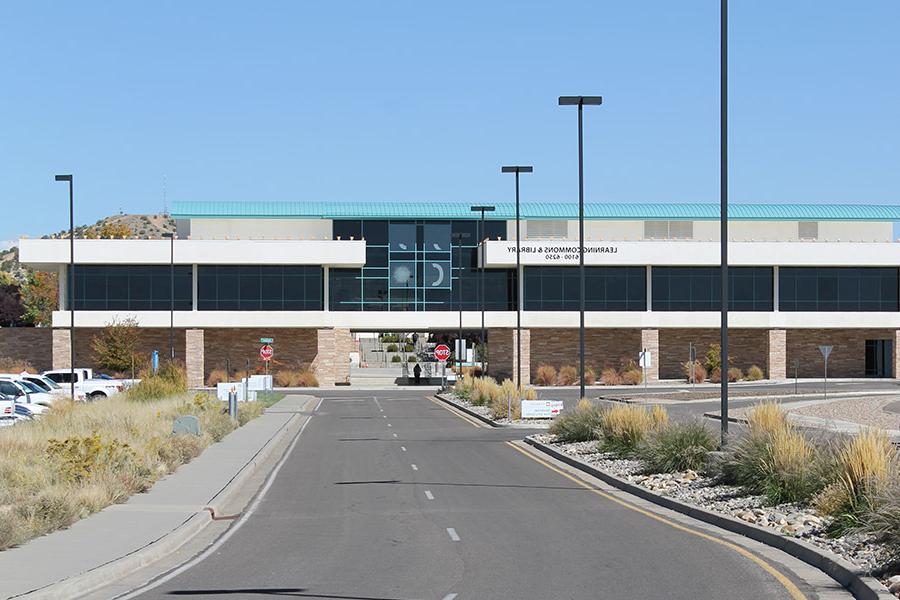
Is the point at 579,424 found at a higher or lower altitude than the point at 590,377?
higher

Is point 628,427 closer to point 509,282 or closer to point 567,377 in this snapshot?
point 567,377

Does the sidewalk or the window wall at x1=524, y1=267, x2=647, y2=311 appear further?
the window wall at x1=524, y1=267, x2=647, y2=311

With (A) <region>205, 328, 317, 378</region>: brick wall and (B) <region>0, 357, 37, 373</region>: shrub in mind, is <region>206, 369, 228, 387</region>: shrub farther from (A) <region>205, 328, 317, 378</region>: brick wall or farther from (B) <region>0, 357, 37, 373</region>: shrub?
(B) <region>0, 357, 37, 373</region>: shrub

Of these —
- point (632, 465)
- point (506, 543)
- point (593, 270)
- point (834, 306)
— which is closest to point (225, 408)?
point (632, 465)

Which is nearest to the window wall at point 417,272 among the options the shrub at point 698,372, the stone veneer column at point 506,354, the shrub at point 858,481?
the stone veneer column at point 506,354

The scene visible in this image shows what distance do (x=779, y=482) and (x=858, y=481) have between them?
2.86 metres

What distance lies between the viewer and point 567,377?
79.2 metres

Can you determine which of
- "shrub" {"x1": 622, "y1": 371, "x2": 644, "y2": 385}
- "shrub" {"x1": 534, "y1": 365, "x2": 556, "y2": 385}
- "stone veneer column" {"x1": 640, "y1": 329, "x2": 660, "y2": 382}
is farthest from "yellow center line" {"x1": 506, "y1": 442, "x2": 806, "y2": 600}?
"stone veneer column" {"x1": 640, "y1": 329, "x2": 660, "y2": 382}

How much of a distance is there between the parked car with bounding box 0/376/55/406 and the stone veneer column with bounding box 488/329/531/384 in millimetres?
42444

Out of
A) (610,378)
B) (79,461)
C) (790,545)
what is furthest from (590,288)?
(790,545)

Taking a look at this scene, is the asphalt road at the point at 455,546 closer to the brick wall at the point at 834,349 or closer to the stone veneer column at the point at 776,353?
the stone veneer column at the point at 776,353

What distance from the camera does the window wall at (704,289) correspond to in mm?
81500

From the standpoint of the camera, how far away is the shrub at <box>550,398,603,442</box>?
31.3 m

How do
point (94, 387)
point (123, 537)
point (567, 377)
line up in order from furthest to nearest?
point (567, 377), point (94, 387), point (123, 537)
